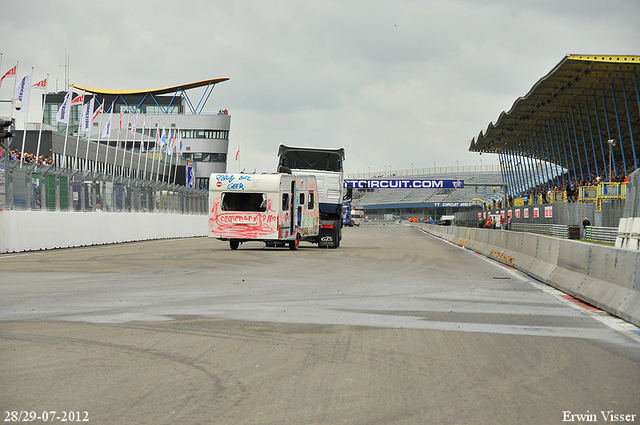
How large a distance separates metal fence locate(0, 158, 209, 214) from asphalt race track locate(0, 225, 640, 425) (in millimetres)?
12322

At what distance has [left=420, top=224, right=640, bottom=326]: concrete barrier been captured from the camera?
9.66 meters

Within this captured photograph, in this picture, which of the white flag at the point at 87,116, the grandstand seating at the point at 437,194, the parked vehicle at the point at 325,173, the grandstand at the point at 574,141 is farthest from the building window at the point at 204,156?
the parked vehicle at the point at 325,173

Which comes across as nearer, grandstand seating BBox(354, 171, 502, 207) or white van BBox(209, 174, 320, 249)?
white van BBox(209, 174, 320, 249)

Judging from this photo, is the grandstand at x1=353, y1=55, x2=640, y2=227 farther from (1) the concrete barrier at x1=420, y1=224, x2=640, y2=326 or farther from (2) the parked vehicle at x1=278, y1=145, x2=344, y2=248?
(2) the parked vehicle at x1=278, y1=145, x2=344, y2=248

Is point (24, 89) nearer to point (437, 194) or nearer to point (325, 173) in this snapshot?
point (325, 173)

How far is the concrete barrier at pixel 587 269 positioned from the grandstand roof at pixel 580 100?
28062 mm

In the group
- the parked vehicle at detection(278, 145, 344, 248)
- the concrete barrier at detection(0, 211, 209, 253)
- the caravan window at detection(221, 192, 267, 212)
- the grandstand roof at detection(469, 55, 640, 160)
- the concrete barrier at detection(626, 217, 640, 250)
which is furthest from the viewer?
the grandstand roof at detection(469, 55, 640, 160)

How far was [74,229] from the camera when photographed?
2838 cm

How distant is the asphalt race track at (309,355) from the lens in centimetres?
500

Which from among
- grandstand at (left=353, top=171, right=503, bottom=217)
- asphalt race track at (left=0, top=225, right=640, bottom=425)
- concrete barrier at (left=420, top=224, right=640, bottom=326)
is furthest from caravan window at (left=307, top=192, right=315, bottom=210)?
grandstand at (left=353, top=171, right=503, bottom=217)

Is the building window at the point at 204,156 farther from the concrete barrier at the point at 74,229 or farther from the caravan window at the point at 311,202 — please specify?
the caravan window at the point at 311,202

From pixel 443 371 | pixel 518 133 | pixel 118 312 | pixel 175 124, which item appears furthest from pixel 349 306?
pixel 175 124

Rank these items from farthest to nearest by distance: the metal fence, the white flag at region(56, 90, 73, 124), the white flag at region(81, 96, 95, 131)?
the white flag at region(81, 96, 95, 131)
the white flag at region(56, 90, 73, 124)
the metal fence

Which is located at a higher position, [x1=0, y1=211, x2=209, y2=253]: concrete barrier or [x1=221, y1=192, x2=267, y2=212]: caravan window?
[x1=221, y1=192, x2=267, y2=212]: caravan window
